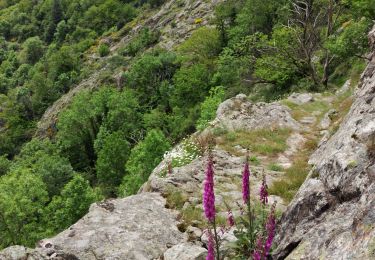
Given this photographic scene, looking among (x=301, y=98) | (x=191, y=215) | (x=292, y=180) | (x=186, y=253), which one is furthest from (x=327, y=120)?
(x=186, y=253)

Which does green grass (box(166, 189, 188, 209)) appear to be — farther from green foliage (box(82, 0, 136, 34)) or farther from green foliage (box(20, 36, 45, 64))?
green foliage (box(20, 36, 45, 64))

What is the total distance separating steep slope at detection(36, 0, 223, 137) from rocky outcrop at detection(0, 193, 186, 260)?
74297 millimetres

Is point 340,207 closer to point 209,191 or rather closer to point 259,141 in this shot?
point 209,191

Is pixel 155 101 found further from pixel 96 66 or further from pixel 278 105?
pixel 278 105

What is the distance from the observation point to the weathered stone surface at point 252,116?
2066cm

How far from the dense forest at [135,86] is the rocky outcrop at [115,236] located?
1113 centimetres

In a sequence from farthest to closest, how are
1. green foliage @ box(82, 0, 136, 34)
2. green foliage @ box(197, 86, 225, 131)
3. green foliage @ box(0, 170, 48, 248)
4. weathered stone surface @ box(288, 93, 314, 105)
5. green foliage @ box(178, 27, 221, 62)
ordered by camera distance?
green foliage @ box(82, 0, 136, 34) → green foliage @ box(178, 27, 221, 62) → green foliage @ box(197, 86, 225, 131) → green foliage @ box(0, 170, 48, 248) → weathered stone surface @ box(288, 93, 314, 105)

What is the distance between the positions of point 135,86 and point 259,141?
6047 centimetres

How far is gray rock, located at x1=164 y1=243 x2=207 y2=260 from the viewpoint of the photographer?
933 cm

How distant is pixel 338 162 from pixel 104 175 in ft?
170

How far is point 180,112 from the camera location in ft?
199

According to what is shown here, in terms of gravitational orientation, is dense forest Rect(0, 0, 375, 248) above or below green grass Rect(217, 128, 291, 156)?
below

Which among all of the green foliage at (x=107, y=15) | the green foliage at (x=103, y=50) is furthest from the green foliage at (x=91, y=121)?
the green foliage at (x=107, y=15)

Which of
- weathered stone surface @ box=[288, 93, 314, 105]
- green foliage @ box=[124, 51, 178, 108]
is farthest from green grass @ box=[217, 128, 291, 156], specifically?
green foliage @ box=[124, 51, 178, 108]
